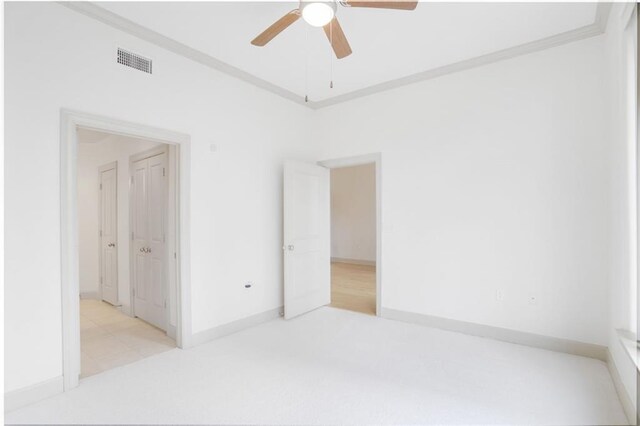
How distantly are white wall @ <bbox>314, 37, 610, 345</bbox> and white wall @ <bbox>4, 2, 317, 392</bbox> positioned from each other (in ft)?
4.95

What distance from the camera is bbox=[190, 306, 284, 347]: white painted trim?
3.27 m

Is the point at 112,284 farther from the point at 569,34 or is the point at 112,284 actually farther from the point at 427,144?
the point at 569,34

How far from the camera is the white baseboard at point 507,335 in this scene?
2.86 m

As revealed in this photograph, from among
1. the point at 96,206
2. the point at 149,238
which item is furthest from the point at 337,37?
the point at 96,206

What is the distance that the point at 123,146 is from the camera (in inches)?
175

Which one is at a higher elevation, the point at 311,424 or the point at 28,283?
the point at 28,283

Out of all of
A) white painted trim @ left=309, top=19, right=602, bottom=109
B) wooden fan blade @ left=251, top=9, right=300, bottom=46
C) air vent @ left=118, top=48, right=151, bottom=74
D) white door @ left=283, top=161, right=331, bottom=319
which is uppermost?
white painted trim @ left=309, top=19, right=602, bottom=109

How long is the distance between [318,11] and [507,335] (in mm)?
3414

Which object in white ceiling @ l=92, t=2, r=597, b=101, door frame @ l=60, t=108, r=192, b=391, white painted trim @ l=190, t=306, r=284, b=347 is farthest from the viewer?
white painted trim @ l=190, t=306, r=284, b=347

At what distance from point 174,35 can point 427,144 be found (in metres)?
2.87

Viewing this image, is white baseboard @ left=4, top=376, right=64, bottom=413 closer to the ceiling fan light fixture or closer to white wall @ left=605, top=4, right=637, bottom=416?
the ceiling fan light fixture

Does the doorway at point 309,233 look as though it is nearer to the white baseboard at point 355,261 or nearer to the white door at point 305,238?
the white door at point 305,238

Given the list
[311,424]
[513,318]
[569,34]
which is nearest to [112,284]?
[311,424]

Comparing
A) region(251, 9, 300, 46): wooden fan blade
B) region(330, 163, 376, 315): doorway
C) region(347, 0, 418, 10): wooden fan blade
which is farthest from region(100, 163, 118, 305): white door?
region(330, 163, 376, 315): doorway
